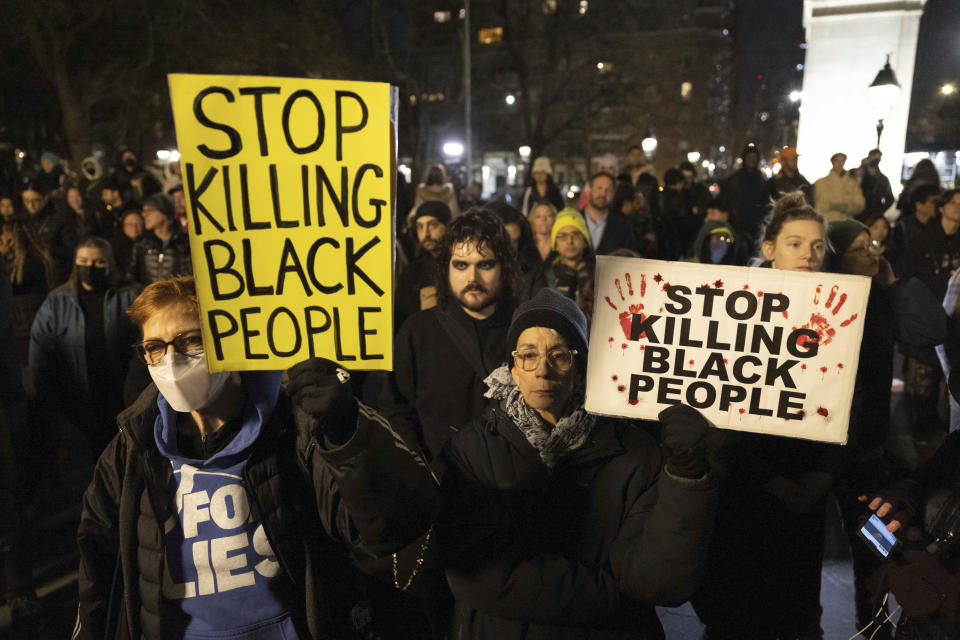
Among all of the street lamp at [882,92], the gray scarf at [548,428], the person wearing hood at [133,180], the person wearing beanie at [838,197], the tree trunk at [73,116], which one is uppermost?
the tree trunk at [73,116]

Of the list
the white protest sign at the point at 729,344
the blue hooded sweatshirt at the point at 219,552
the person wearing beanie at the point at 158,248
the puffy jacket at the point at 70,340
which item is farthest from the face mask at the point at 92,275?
the white protest sign at the point at 729,344

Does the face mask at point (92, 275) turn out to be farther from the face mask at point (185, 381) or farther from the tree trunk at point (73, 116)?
the tree trunk at point (73, 116)

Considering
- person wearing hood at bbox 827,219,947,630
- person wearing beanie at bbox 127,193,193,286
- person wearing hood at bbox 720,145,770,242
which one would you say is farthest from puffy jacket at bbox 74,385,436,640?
person wearing hood at bbox 720,145,770,242

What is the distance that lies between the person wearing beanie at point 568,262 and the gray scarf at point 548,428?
246 centimetres

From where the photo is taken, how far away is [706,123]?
64312 mm

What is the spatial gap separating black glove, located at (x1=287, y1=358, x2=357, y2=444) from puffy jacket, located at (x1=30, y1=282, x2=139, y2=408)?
295 cm

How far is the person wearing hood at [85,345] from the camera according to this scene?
162 inches

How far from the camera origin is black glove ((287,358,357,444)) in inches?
62.0

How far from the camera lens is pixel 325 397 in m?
1.57

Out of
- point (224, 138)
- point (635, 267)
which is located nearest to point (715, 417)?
point (635, 267)

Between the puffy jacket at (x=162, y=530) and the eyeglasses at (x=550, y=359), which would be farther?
the eyeglasses at (x=550, y=359)

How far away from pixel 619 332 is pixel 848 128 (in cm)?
1383

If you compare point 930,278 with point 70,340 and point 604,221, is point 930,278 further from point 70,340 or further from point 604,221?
point 70,340

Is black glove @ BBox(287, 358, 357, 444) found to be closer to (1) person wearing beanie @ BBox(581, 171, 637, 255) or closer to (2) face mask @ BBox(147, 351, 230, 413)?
(2) face mask @ BBox(147, 351, 230, 413)
